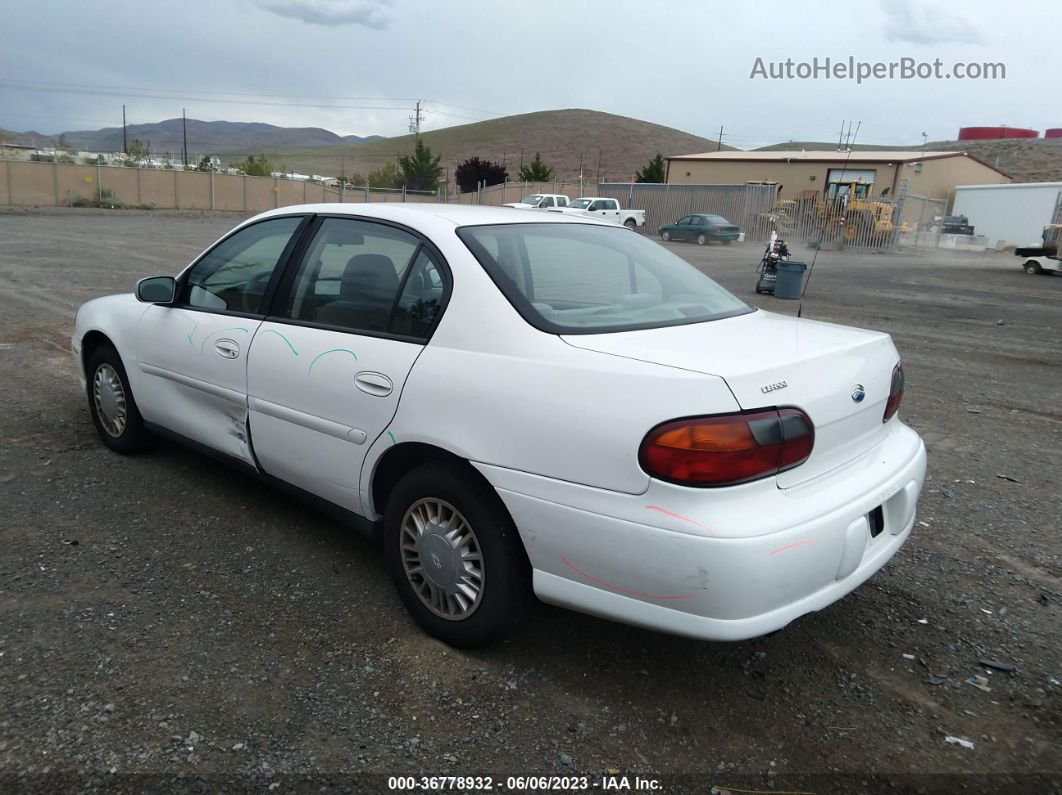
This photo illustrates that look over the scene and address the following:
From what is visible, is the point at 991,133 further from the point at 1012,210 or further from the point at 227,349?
the point at 227,349

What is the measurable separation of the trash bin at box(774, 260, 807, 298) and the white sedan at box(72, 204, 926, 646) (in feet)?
38.6

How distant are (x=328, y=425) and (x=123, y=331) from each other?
1.99 metres

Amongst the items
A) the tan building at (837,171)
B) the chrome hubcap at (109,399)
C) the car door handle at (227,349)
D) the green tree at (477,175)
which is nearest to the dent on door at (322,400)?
the car door handle at (227,349)

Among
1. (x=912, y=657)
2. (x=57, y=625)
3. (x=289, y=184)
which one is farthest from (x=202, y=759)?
(x=289, y=184)

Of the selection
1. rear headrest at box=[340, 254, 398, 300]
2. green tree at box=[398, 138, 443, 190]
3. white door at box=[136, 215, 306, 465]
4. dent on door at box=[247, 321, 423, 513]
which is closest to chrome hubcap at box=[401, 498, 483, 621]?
dent on door at box=[247, 321, 423, 513]

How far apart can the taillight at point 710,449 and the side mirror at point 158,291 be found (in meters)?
2.94

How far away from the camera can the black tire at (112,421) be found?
4570 millimetres

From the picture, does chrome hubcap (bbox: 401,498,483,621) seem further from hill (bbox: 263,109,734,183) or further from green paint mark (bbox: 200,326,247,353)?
hill (bbox: 263,109,734,183)

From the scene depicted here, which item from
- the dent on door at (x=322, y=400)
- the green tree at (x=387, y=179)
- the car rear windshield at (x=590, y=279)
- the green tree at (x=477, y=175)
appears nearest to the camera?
the car rear windshield at (x=590, y=279)

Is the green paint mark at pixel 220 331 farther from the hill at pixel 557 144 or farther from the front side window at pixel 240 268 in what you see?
the hill at pixel 557 144

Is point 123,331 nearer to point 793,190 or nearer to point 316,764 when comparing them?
point 316,764

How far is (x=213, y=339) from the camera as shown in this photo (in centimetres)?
386

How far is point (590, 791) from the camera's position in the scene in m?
2.34

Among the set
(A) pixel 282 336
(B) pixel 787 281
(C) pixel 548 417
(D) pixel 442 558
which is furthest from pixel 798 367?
(B) pixel 787 281
